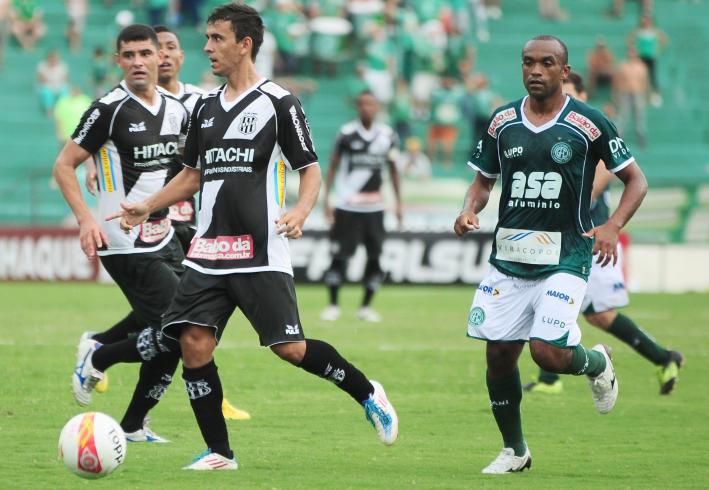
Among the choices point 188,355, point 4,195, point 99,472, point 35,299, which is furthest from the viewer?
point 4,195

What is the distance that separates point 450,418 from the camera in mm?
10398

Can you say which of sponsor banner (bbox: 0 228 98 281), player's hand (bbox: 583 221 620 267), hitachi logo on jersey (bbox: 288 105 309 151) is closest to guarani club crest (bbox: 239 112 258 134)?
hitachi logo on jersey (bbox: 288 105 309 151)

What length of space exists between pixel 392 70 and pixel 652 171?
585cm

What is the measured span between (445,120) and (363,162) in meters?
10.5

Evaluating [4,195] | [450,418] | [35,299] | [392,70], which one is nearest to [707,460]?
[450,418]

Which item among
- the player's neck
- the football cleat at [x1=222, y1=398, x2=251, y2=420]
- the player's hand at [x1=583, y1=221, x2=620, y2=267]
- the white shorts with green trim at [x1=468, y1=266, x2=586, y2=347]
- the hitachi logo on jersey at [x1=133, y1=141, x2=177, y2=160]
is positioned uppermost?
the player's neck

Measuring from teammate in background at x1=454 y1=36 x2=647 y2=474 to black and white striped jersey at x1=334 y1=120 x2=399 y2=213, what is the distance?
34.0ft

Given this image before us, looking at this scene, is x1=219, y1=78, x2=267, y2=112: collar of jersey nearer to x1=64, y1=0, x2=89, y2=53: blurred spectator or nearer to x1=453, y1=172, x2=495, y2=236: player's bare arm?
x1=453, y1=172, x2=495, y2=236: player's bare arm

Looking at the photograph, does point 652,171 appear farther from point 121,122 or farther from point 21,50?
point 121,122

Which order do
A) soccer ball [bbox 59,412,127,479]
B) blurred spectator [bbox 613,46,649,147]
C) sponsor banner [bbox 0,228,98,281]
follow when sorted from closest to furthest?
soccer ball [bbox 59,412,127,479] < sponsor banner [bbox 0,228,98,281] < blurred spectator [bbox 613,46,649,147]

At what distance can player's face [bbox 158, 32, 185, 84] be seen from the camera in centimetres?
1031

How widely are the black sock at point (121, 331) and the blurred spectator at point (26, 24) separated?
850 inches

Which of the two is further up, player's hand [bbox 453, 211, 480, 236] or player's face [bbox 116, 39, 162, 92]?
player's face [bbox 116, 39, 162, 92]

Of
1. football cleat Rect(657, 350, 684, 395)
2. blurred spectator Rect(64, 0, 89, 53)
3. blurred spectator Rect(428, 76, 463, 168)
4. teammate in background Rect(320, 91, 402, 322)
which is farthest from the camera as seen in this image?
blurred spectator Rect(64, 0, 89, 53)
